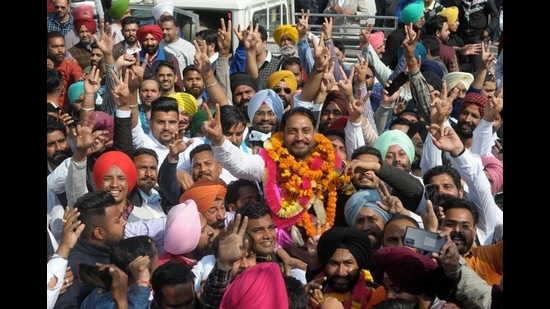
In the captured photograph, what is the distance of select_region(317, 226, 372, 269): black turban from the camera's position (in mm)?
4984

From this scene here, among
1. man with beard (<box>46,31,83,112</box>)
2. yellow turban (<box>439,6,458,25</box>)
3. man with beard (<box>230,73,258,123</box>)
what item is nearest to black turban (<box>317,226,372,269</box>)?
man with beard (<box>230,73,258,123</box>)

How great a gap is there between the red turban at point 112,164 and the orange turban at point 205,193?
0.28m

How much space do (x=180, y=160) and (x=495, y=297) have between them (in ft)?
7.89

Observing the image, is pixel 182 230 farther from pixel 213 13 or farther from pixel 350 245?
pixel 213 13

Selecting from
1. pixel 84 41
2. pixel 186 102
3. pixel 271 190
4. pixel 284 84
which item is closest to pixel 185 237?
pixel 271 190

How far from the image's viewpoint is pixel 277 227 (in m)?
5.59

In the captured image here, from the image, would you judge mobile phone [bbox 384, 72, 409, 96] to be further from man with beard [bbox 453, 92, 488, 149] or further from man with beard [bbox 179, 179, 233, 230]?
man with beard [bbox 179, 179, 233, 230]

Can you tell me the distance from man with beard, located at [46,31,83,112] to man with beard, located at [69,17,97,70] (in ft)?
1.16

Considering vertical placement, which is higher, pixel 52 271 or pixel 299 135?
pixel 299 135

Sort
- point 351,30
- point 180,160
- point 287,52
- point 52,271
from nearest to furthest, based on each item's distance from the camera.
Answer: point 52,271 < point 180,160 < point 287,52 < point 351,30

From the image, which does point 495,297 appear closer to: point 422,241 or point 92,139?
point 422,241

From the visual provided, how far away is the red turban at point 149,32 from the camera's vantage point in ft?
28.1

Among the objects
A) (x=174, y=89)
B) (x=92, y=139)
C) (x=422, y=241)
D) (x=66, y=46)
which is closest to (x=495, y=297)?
(x=422, y=241)

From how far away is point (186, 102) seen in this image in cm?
721
